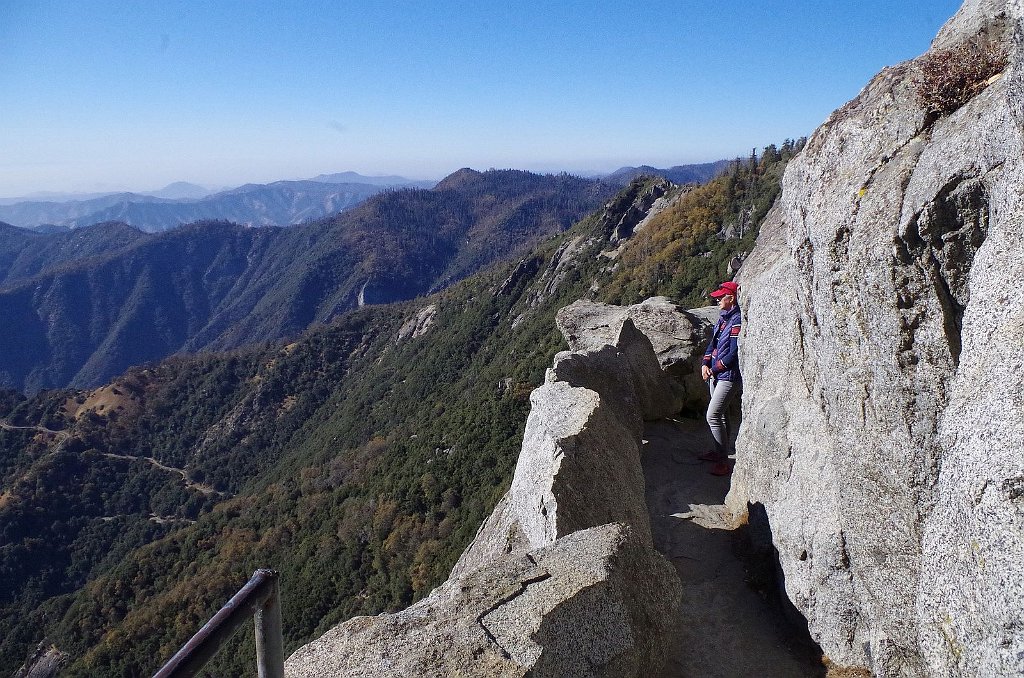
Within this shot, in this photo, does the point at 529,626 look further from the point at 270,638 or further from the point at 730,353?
the point at 730,353

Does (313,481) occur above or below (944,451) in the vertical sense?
below

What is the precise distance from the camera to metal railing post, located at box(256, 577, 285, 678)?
3.53 metres

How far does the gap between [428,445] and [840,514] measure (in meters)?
82.8

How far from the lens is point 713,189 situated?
127m

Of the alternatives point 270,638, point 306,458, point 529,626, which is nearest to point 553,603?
point 529,626

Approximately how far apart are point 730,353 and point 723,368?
37 centimetres

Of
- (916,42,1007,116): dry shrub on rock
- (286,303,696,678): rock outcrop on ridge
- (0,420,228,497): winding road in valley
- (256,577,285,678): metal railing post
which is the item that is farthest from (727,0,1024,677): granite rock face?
(0,420,228,497): winding road in valley

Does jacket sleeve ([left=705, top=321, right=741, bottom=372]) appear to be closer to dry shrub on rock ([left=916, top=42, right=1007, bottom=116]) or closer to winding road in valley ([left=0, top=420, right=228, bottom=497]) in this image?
dry shrub on rock ([left=916, top=42, right=1007, bottom=116])

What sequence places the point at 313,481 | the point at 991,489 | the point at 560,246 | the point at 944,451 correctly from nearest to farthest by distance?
1. the point at 991,489
2. the point at 944,451
3. the point at 313,481
4. the point at 560,246

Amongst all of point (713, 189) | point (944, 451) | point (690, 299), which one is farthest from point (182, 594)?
point (713, 189)

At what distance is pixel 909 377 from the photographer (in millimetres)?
6164

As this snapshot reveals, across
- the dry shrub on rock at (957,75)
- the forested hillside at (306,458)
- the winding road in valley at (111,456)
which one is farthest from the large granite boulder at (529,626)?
the winding road in valley at (111,456)

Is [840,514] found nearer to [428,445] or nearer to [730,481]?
[730,481]

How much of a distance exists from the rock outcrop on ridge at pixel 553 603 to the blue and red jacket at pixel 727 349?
3.01 meters
